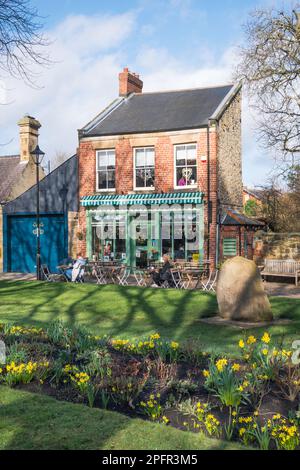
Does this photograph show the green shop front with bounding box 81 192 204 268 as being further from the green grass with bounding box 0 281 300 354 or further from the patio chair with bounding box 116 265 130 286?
the green grass with bounding box 0 281 300 354

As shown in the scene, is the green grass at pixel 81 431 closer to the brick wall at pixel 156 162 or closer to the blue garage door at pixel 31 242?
the brick wall at pixel 156 162

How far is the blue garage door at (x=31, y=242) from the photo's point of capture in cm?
2427

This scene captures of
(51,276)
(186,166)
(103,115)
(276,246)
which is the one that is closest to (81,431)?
(51,276)

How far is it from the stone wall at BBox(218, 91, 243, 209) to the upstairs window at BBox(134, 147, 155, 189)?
305cm

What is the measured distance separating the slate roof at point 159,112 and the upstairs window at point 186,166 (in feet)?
3.07

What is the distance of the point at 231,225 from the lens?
69.8 feet

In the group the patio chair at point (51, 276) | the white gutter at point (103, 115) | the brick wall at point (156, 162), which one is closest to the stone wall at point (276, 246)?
the brick wall at point (156, 162)

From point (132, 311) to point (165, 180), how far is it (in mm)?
11104

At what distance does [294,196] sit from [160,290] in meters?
14.3

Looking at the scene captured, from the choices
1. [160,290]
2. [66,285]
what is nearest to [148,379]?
[160,290]

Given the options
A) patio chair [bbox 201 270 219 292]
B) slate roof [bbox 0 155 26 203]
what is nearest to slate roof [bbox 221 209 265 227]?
patio chair [bbox 201 270 219 292]

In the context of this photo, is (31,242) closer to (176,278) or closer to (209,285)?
(176,278)

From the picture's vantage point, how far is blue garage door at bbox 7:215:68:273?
24266 millimetres
